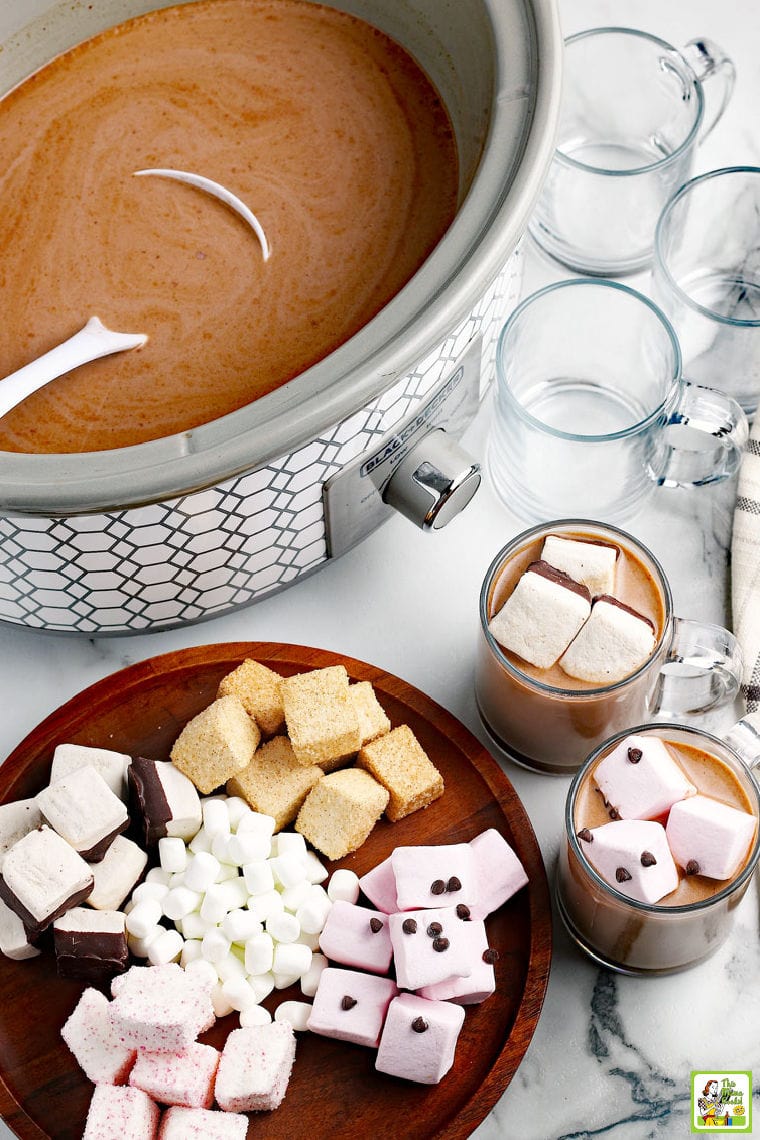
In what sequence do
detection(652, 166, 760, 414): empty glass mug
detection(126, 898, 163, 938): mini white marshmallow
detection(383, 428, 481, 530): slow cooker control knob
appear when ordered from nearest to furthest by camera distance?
detection(126, 898, 163, 938): mini white marshmallow
detection(383, 428, 481, 530): slow cooker control knob
detection(652, 166, 760, 414): empty glass mug

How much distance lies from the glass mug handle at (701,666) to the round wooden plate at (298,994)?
211 millimetres

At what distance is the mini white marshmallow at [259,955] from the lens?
1.15m

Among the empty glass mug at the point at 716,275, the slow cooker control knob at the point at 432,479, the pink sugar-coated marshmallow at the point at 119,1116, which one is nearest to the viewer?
the pink sugar-coated marshmallow at the point at 119,1116

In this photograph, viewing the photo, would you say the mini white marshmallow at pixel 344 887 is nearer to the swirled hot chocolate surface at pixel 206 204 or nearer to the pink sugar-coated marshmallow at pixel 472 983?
the pink sugar-coated marshmallow at pixel 472 983

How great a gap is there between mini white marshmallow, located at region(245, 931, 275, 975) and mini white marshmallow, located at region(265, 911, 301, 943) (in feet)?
0.04

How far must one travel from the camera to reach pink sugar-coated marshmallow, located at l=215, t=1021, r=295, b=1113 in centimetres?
107

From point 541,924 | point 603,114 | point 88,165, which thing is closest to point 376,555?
point 541,924

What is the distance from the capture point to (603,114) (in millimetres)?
1641

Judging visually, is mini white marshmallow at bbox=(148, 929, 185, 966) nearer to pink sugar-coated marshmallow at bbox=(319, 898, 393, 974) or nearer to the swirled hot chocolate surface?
pink sugar-coated marshmallow at bbox=(319, 898, 393, 974)

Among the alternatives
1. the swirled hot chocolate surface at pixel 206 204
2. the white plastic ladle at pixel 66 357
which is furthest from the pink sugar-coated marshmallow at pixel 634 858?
the white plastic ladle at pixel 66 357

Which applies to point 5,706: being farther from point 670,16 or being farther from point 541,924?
point 670,16

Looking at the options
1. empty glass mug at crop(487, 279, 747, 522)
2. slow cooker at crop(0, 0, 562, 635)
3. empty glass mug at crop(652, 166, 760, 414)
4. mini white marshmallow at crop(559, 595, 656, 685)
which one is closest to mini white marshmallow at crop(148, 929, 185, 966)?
slow cooker at crop(0, 0, 562, 635)

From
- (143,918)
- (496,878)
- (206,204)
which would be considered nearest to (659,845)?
(496,878)

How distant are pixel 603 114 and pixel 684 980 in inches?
43.9
